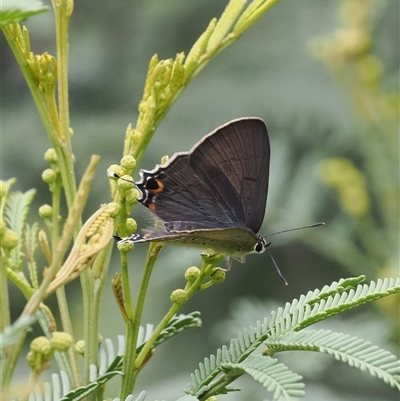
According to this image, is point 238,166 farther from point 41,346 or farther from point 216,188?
point 41,346

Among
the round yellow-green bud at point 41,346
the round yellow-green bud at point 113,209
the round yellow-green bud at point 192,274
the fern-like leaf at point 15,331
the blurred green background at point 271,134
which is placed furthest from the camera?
the blurred green background at point 271,134

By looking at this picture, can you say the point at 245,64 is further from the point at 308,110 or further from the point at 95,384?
the point at 95,384

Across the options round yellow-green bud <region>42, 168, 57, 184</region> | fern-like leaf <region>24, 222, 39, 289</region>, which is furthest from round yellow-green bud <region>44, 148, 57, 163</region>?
fern-like leaf <region>24, 222, 39, 289</region>

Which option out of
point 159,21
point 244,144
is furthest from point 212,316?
point 244,144

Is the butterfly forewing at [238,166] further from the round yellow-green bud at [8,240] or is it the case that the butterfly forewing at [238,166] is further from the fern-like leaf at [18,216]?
the round yellow-green bud at [8,240]

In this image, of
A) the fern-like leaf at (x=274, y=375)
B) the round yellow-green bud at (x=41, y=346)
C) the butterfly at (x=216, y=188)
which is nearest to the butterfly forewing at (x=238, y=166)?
the butterfly at (x=216, y=188)

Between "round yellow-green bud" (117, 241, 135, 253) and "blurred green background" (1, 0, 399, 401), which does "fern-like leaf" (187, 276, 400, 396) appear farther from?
"blurred green background" (1, 0, 399, 401)
